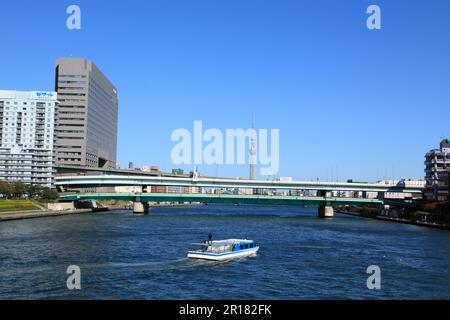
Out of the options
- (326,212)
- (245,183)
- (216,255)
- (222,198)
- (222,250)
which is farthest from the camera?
(326,212)

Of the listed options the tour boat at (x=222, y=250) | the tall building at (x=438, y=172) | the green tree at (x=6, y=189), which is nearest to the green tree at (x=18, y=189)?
the green tree at (x=6, y=189)

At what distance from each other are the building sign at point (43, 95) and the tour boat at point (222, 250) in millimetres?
128065

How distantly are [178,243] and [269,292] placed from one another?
27.0 metres

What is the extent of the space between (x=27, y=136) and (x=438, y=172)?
430 feet

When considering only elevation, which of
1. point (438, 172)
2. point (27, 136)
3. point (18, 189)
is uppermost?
point (27, 136)

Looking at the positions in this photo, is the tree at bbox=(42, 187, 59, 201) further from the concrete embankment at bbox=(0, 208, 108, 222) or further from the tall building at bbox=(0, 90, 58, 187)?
the tall building at bbox=(0, 90, 58, 187)

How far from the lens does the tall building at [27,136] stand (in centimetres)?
15675

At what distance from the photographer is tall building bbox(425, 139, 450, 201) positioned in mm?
120688

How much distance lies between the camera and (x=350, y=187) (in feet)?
436

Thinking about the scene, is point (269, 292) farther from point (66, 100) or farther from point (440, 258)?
point (66, 100)

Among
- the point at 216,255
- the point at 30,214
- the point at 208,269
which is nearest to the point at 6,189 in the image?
the point at 30,214

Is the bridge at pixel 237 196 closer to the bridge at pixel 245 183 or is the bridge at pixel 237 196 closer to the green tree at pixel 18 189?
the bridge at pixel 245 183

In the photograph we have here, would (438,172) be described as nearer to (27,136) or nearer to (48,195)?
(48,195)

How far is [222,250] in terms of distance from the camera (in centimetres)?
4650
